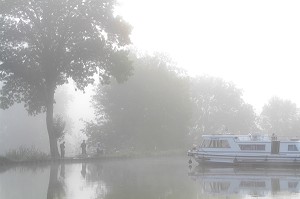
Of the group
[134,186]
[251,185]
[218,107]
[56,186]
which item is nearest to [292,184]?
[251,185]

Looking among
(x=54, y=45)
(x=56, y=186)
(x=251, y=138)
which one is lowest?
(x=56, y=186)

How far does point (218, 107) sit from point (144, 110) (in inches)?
1589

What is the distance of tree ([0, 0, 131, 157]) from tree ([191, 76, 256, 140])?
55.3 metres

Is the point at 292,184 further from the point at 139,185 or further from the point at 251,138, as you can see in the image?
the point at 251,138

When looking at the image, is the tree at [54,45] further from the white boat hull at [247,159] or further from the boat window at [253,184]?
the boat window at [253,184]

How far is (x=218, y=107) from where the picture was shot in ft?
334

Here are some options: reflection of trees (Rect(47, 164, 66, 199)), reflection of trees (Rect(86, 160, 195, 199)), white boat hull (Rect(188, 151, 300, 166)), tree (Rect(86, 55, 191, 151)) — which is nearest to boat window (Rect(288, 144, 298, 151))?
white boat hull (Rect(188, 151, 300, 166))

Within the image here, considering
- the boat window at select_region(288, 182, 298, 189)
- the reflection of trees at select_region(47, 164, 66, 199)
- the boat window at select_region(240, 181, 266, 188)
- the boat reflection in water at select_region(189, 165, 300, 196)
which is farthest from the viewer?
the boat window at select_region(240, 181, 266, 188)

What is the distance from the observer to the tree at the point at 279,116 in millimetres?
119500

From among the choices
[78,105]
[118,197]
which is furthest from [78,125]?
[118,197]

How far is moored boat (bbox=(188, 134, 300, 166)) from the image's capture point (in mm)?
39312

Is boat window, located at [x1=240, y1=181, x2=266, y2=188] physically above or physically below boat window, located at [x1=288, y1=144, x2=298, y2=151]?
below

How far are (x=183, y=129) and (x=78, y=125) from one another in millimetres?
97802

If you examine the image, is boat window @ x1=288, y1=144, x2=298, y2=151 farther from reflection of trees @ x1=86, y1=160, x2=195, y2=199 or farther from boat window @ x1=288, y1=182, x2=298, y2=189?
reflection of trees @ x1=86, y1=160, x2=195, y2=199
